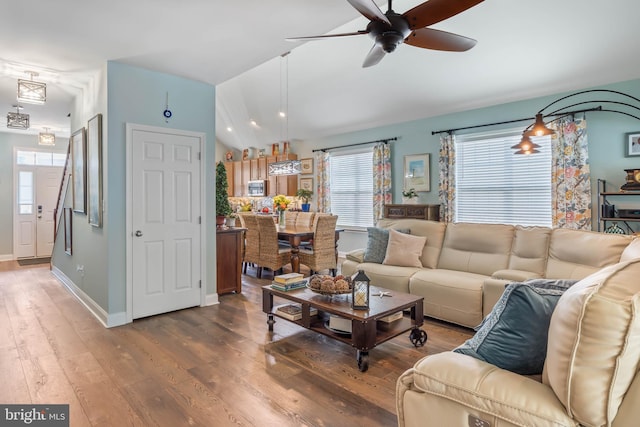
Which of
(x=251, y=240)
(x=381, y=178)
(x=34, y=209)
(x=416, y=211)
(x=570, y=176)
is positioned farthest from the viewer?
(x=34, y=209)

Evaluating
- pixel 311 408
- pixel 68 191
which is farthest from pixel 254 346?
pixel 68 191

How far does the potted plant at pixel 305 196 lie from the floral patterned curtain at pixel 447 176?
124 inches

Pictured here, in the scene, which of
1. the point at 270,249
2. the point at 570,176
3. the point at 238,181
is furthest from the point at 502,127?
the point at 238,181

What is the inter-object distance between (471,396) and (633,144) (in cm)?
471

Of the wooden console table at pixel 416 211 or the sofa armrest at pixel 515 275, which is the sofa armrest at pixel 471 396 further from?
the wooden console table at pixel 416 211

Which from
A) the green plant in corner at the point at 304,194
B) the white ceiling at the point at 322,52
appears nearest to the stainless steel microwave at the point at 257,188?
the green plant in corner at the point at 304,194

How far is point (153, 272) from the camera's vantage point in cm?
394

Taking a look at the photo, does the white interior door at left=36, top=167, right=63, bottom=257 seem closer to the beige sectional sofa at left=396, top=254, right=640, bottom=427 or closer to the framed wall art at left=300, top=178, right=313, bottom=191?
the framed wall art at left=300, top=178, right=313, bottom=191

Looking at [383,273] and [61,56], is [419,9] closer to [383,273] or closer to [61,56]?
[383,273]

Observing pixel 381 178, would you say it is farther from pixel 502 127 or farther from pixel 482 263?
pixel 482 263

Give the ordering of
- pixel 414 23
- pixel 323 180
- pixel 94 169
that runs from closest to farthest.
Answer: pixel 414 23, pixel 94 169, pixel 323 180

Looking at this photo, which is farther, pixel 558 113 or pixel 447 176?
pixel 447 176

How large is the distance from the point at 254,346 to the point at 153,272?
1565 mm

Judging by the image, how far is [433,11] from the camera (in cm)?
223
